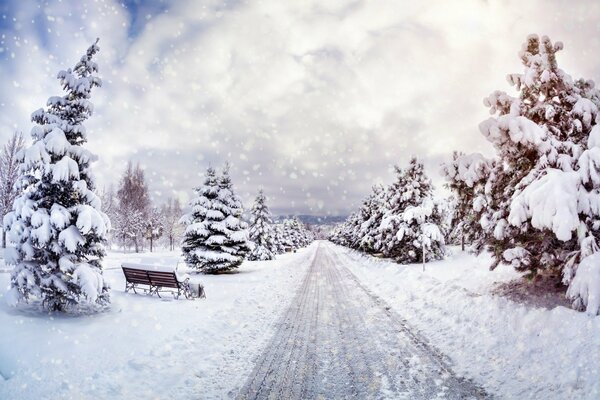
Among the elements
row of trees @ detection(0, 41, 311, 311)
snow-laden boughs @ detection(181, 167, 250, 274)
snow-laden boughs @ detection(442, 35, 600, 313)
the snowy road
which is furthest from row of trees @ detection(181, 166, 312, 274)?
snow-laden boughs @ detection(442, 35, 600, 313)

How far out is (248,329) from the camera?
29.0 feet

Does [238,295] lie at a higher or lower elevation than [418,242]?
lower

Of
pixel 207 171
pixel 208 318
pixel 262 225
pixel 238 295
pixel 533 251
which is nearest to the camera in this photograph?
pixel 533 251

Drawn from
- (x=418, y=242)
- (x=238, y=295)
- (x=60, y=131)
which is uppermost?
(x=60, y=131)

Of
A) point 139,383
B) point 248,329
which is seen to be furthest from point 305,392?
point 248,329

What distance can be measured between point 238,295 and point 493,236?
9.59 m

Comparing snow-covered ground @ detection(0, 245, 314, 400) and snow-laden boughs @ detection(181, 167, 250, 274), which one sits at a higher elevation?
snow-laden boughs @ detection(181, 167, 250, 274)

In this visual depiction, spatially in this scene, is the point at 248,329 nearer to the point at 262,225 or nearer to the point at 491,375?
the point at 491,375

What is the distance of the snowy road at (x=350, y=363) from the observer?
5188 millimetres

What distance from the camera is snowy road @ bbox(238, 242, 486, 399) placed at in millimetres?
5188

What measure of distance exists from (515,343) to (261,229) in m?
33.7

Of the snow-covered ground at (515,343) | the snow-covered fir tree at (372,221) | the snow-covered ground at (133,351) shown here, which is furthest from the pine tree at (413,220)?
the snow-covered ground at (133,351)

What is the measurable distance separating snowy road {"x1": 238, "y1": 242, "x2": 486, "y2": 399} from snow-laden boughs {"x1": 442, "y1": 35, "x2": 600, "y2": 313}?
10.8 feet

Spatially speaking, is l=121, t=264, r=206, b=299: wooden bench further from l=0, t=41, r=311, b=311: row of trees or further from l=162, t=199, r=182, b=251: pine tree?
l=162, t=199, r=182, b=251: pine tree
